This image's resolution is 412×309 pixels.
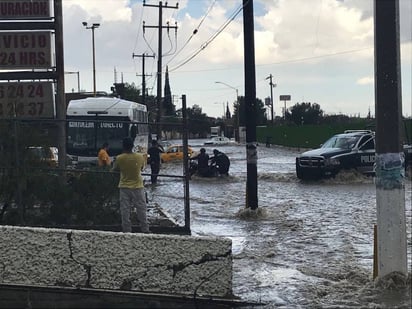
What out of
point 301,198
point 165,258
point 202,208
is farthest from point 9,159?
point 301,198

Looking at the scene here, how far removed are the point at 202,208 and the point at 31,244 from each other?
10.5 m

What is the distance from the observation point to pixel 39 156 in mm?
11000

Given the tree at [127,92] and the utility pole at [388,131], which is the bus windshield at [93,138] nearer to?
the utility pole at [388,131]

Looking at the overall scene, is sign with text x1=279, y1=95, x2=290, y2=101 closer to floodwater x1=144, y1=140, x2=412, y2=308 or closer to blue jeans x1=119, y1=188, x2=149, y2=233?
floodwater x1=144, y1=140, x2=412, y2=308

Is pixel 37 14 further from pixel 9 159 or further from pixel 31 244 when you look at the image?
pixel 31 244

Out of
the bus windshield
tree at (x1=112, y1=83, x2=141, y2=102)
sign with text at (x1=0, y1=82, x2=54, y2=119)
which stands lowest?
the bus windshield

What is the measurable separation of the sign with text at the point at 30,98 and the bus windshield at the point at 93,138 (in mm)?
10227

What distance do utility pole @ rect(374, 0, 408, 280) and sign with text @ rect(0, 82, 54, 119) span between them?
24.2 ft

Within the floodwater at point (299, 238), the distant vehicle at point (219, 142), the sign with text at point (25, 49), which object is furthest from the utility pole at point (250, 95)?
the distant vehicle at point (219, 142)

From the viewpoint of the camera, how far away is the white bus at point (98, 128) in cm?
2370

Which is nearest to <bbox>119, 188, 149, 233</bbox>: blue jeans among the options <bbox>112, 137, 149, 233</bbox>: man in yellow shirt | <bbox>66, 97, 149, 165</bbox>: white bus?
<bbox>112, 137, 149, 233</bbox>: man in yellow shirt

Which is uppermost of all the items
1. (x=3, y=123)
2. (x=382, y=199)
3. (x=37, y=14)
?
(x=37, y=14)

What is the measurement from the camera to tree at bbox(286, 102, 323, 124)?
10381cm

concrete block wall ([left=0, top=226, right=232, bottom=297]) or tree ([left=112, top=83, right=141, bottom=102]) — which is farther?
tree ([left=112, top=83, right=141, bottom=102])
